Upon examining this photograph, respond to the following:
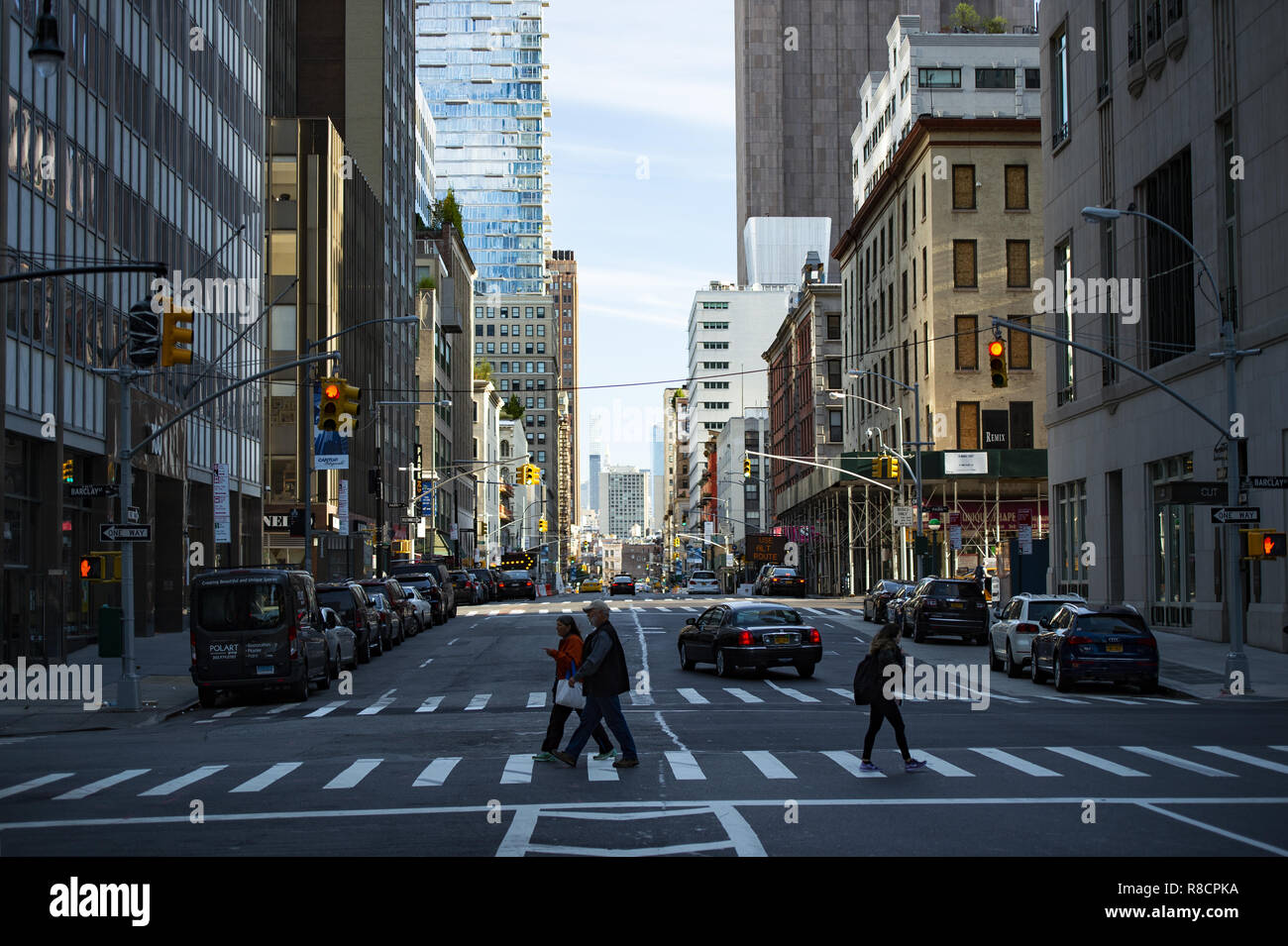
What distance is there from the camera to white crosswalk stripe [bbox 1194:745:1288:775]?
1548 centimetres

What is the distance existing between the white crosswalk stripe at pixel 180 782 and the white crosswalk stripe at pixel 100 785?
0.56 meters

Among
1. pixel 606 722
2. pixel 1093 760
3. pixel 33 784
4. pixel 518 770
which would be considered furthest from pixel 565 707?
pixel 1093 760

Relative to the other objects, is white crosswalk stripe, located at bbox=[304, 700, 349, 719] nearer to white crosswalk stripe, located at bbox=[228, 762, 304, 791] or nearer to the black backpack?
white crosswalk stripe, located at bbox=[228, 762, 304, 791]

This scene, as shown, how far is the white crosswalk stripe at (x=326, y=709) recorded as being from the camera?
78.2 ft

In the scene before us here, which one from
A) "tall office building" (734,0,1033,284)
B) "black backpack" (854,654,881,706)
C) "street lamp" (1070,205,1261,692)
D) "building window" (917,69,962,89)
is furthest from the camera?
"tall office building" (734,0,1033,284)

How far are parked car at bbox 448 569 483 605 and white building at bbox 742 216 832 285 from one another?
99168mm

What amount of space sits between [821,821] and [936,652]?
2732 centimetres

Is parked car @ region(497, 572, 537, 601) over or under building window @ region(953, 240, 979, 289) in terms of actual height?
under

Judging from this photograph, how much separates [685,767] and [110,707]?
13886 millimetres

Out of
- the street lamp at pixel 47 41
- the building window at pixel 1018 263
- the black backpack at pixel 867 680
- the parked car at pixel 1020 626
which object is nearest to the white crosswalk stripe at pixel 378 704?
the black backpack at pixel 867 680

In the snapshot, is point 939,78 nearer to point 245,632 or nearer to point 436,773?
point 245,632

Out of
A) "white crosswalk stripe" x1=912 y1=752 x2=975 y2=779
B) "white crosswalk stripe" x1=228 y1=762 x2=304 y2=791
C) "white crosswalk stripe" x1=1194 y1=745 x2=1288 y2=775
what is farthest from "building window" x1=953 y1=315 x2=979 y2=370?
"white crosswalk stripe" x1=228 y1=762 x2=304 y2=791

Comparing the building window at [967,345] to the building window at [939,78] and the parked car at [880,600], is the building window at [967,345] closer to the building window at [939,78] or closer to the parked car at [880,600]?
the building window at [939,78]
